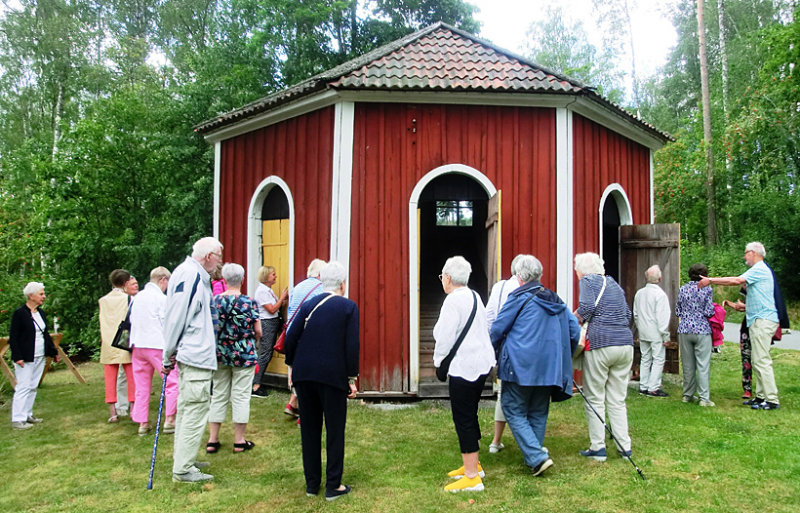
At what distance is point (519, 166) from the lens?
7.75m

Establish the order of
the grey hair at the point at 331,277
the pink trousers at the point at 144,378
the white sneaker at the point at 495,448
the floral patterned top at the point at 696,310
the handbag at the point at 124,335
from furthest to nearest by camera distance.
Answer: the floral patterned top at the point at 696,310
the handbag at the point at 124,335
the pink trousers at the point at 144,378
the white sneaker at the point at 495,448
the grey hair at the point at 331,277

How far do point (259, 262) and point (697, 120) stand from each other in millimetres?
21156

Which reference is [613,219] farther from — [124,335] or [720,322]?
[124,335]

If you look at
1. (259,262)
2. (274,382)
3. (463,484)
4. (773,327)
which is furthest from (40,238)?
(773,327)

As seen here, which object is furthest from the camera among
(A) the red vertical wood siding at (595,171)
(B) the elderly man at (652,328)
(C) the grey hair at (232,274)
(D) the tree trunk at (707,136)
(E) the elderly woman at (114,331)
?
(D) the tree trunk at (707,136)

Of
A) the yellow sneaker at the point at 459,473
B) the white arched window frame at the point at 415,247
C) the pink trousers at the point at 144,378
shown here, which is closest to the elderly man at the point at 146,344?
the pink trousers at the point at 144,378

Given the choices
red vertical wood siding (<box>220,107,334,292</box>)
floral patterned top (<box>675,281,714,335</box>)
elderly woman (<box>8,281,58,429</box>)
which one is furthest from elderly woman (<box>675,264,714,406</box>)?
elderly woman (<box>8,281,58,429</box>)

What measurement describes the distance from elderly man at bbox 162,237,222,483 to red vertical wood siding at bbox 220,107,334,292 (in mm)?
3403

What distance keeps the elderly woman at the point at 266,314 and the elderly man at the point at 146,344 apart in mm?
1394

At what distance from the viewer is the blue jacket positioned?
427cm

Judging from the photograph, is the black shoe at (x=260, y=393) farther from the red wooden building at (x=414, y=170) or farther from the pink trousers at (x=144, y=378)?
the pink trousers at (x=144, y=378)

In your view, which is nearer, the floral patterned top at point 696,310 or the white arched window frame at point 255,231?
the floral patterned top at point 696,310

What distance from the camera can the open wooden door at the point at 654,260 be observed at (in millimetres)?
8727

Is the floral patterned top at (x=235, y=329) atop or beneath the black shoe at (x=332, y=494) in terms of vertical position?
atop
